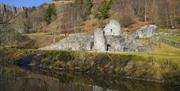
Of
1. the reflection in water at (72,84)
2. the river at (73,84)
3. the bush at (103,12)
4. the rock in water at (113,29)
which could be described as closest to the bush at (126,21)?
the bush at (103,12)

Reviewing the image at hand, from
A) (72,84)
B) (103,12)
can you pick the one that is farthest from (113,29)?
(103,12)

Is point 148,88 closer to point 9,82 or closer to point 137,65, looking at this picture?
point 137,65

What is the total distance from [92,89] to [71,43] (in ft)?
136

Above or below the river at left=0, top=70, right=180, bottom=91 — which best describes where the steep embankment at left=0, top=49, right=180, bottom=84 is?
above

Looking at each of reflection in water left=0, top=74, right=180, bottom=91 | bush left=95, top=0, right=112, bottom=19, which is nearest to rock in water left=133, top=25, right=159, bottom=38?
reflection in water left=0, top=74, right=180, bottom=91

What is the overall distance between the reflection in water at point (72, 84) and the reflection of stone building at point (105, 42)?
2053cm

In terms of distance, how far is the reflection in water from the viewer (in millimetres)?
54375

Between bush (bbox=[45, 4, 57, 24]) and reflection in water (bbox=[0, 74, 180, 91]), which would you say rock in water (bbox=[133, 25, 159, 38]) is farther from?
bush (bbox=[45, 4, 57, 24])

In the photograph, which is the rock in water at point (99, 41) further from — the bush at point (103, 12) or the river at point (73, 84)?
the bush at point (103, 12)

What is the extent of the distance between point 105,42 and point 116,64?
1662cm

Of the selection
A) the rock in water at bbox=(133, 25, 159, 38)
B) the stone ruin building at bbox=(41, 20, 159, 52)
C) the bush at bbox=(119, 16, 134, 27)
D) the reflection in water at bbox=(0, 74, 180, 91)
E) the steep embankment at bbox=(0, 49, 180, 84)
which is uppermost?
the bush at bbox=(119, 16, 134, 27)

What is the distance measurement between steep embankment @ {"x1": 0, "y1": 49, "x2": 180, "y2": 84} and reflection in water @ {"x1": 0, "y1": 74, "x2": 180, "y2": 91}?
12.4ft

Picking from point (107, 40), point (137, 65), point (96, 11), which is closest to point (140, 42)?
point (107, 40)

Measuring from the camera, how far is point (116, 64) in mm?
70938
